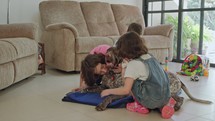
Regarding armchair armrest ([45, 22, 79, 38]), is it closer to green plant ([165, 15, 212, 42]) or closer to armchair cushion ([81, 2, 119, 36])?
armchair cushion ([81, 2, 119, 36])

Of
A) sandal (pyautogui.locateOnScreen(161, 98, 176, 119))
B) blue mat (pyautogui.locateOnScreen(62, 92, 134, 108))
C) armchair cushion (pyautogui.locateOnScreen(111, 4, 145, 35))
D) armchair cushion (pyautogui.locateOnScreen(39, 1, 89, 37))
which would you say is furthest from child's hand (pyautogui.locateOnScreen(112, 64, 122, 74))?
armchair cushion (pyautogui.locateOnScreen(111, 4, 145, 35))

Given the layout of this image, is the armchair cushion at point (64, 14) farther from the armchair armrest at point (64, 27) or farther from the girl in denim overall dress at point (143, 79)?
the girl in denim overall dress at point (143, 79)

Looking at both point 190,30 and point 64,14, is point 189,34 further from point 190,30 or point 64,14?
point 64,14

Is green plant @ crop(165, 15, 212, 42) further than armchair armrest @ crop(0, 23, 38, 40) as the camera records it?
Yes

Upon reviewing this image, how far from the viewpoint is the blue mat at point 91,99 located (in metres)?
2.05

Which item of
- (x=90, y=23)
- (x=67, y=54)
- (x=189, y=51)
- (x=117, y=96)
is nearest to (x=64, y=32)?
(x=67, y=54)

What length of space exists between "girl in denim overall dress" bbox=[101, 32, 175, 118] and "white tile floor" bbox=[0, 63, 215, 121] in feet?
0.27

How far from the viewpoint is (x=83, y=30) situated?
13.3ft

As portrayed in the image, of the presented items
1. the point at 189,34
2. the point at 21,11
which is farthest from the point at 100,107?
the point at 189,34

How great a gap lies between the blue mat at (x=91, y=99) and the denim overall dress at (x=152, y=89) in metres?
0.19

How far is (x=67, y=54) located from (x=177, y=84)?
1.58m

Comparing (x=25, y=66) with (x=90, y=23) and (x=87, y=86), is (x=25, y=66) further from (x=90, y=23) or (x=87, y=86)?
(x=90, y=23)

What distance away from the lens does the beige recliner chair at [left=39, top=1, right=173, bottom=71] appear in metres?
3.36

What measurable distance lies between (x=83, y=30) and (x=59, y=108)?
220cm
